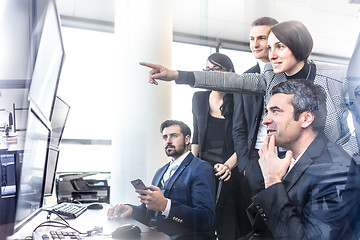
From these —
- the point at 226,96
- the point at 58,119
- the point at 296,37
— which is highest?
the point at 296,37

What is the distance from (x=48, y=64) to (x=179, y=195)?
92cm

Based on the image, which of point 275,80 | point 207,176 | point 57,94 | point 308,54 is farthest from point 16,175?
point 308,54

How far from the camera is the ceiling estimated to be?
155cm

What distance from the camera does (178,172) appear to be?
5.40 feet

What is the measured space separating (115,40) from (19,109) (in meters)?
0.61

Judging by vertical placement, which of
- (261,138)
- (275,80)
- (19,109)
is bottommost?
(261,138)

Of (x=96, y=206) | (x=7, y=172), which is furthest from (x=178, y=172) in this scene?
(x=7, y=172)

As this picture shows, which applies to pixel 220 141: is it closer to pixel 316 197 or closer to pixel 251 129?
pixel 251 129

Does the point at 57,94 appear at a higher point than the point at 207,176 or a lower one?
higher

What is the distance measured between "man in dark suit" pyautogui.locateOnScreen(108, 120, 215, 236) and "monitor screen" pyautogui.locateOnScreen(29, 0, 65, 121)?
0.65m

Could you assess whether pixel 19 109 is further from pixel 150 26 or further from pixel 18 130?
pixel 150 26

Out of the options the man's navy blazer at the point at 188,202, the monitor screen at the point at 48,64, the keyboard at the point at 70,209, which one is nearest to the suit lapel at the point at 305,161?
the man's navy blazer at the point at 188,202

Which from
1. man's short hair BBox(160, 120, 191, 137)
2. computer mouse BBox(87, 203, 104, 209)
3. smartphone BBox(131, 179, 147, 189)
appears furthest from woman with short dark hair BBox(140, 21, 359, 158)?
computer mouse BBox(87, 203, 104, 209)

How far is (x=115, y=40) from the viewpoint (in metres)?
1.80
